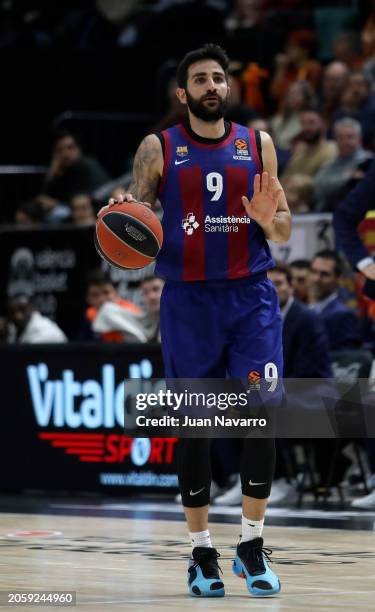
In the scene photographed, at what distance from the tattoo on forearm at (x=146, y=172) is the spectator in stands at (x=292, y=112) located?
928 cm

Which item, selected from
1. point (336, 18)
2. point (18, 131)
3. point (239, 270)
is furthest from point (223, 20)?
point (239, 270)

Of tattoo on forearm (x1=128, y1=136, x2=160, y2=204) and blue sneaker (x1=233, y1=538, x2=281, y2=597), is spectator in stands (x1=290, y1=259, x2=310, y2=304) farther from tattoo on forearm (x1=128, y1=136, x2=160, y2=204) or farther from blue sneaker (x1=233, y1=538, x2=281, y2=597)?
blue sneaker (x1=233, y1=538, x2=281, y2=597)

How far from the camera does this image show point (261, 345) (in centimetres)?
621

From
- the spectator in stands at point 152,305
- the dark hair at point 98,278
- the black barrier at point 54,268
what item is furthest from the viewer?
the black barrier at point 54,268

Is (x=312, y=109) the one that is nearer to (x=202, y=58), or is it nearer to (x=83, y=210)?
(x=83, y=210)

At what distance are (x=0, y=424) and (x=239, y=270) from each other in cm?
659

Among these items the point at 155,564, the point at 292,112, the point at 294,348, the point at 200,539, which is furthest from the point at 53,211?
the point at 200,539

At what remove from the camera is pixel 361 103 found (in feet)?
48.4

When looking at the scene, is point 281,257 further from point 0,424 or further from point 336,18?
point 336,18

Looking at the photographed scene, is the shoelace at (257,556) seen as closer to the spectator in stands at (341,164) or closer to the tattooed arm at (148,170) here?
the tattooed arm at (148,170)

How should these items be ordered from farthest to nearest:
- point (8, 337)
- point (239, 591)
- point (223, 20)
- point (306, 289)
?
point (223, 20) → point (8, 337) → point (306, 289) → point (239, 591)

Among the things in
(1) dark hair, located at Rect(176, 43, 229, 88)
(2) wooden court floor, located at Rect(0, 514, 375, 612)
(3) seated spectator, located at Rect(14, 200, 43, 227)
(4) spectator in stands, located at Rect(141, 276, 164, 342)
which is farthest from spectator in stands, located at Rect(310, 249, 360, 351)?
(1) dark hair, located at Rect(176, 43, 229, 88)

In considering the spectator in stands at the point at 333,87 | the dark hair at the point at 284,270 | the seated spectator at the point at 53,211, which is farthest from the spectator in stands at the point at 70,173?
the dark hair at the point at 284,270

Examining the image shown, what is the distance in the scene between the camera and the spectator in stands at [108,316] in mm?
12773
